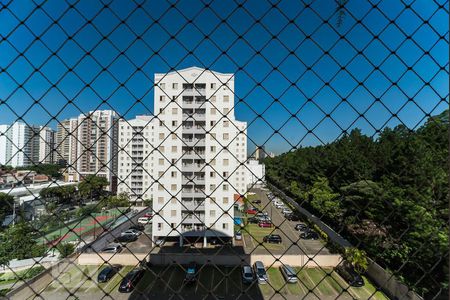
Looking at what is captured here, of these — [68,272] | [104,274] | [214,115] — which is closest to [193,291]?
[104,274]

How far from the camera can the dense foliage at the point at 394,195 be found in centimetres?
93

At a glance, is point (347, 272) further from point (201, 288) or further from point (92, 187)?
point (92, 187)

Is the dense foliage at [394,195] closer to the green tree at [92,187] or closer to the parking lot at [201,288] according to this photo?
the green tree at [92,187]

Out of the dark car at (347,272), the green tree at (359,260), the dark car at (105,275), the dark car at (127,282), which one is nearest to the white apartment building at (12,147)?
the dark car at (127,282)

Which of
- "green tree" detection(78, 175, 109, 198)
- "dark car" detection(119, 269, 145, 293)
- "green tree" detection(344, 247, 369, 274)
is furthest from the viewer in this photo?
"green tree" detection(344, 247, 369, 274)

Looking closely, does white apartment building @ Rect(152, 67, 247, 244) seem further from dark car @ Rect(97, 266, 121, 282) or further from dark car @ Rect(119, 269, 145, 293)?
dark car @ Rect(97, 266, 121, 282)

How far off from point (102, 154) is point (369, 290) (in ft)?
42.9

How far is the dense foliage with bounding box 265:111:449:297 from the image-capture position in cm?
93

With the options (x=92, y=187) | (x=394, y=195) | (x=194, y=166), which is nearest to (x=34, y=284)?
Result: (x=92, y=187)

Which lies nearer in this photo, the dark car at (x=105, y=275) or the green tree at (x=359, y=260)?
the green tree at (x=359, y=260)

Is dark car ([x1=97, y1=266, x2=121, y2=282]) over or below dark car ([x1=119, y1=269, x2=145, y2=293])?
below

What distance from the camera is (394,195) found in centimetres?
164

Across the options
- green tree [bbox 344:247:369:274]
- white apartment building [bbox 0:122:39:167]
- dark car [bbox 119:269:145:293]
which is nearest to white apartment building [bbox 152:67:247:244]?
dark car [bbox 119:269:145:293]

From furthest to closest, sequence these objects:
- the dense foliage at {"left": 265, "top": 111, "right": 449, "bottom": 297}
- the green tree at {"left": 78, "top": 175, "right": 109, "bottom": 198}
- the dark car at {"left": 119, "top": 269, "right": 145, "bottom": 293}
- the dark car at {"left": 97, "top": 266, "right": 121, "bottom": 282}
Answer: the dark car at {"left": 97, "top": 266, "right": 121, "bottom": 282} < the dark car at {"left": 119, "top": 269, "right": 145, "bottom": 293} < the green tree at {"left": 78, "top": 175, "right": 109, "bottom": 198} < the dense foliage at {"left": 265, "top": 111, "right": 449, "bottom": 297}
